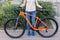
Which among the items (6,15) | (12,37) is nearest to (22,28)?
(12,37)

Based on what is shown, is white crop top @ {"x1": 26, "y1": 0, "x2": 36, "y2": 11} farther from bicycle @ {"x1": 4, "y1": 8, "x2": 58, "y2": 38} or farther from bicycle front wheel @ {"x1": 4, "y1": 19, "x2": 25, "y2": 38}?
bicycle front wheel @ {"x1": 4, "y1": 19, "x2": 25, "y2": 38}

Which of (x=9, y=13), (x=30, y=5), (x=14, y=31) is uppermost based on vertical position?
(x=30, y=5)

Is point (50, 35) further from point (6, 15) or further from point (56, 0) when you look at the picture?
point (56, 0)

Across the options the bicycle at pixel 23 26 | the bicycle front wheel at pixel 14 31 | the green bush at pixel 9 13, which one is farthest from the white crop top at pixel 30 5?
the green bush at pixel 9 13

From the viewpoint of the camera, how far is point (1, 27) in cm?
943

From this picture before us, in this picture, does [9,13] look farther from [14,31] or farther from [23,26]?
[23,26]

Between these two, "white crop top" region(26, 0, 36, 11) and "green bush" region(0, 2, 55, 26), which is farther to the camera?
"green bush" region(0, 2, 55, 26)

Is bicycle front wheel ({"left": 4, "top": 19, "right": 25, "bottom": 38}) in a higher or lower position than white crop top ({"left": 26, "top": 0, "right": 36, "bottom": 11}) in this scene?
lower

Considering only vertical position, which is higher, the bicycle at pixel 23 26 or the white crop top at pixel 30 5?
the white crop top at pixel 30 5

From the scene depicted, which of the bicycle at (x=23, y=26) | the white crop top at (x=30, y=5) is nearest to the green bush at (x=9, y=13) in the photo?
the bicycle at (x=23, y=26)

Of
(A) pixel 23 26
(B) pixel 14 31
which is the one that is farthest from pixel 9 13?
(A) pixel 23 26

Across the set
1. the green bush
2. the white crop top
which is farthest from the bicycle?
the green bush

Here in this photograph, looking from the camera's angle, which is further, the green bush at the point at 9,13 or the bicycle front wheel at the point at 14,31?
the green bush at the point at 9,13

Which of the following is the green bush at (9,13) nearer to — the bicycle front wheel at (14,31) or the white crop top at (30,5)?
the bicycle front wheel at (14,31)
